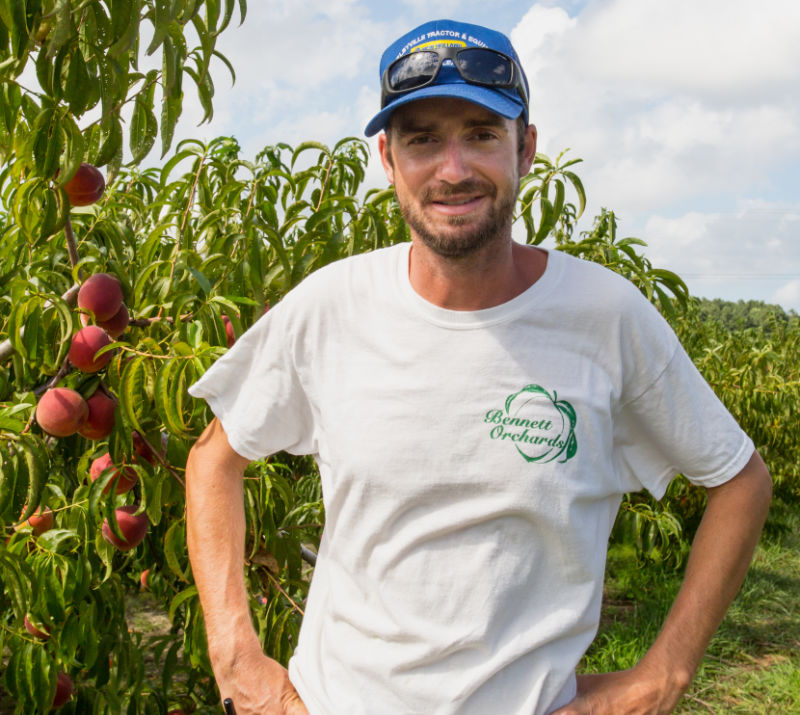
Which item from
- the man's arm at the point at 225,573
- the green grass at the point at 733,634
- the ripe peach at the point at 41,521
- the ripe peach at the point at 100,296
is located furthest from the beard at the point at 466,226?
the green grass at the point at 733,634

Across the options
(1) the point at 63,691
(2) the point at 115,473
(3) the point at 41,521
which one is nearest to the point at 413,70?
(2) the point at 115,473

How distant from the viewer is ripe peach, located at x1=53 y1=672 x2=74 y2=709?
218 cm

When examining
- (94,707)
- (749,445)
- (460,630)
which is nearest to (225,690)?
(460,630)

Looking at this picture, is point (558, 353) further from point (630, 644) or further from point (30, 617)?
point (630, 644)

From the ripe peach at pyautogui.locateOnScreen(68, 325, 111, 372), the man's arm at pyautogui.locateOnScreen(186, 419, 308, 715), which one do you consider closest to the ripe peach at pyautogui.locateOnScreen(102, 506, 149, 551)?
the ripe peach at pyautogui.locateOnScreen(68, 325, 111, 372)

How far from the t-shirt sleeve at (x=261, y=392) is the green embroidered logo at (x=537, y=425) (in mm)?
319

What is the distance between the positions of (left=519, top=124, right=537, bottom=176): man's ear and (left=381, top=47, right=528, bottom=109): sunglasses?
100 millimetres

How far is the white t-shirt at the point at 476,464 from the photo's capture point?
3.68ft

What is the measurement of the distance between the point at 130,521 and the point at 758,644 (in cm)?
312

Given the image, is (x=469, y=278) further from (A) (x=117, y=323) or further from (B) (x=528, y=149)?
(A) (x=117, y=323)

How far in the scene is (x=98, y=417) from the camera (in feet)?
5.92

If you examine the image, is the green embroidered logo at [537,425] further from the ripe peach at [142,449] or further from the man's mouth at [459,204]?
the ripe peach at [142,449]

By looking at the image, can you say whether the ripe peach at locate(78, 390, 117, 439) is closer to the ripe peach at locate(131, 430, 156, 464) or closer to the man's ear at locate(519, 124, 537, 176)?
the ripe peach at locate(131, 430, 156, 464)

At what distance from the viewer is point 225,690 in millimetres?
1302
